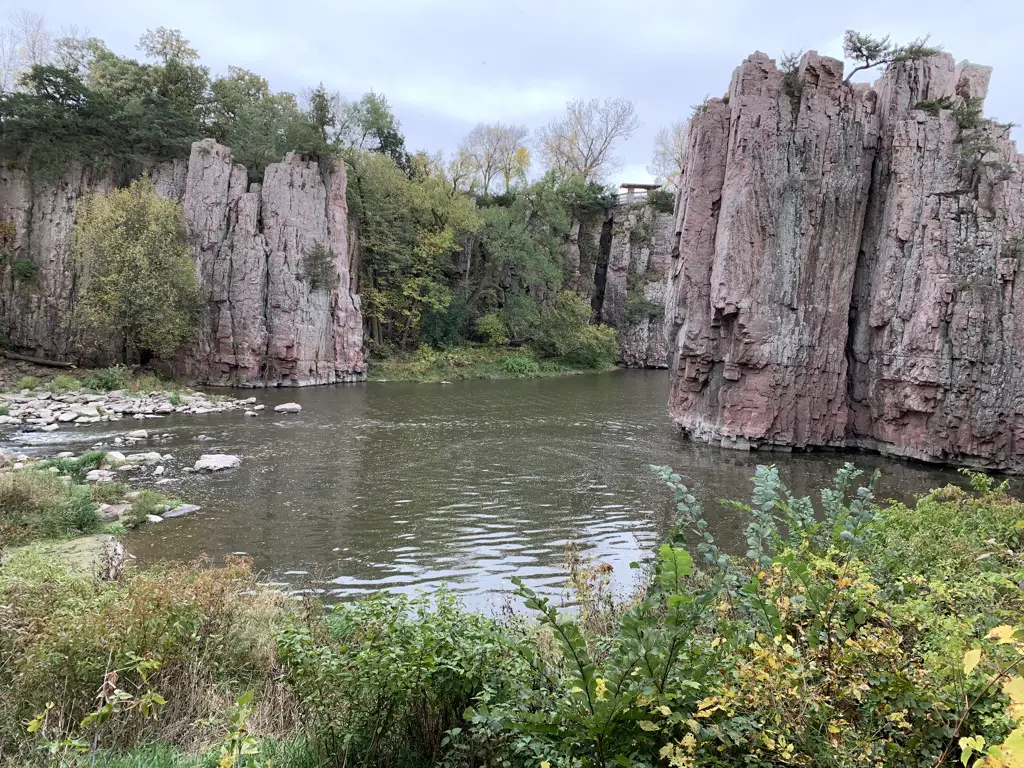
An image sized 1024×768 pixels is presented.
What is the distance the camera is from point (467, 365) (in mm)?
38656

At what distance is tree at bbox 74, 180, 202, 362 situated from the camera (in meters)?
24.5

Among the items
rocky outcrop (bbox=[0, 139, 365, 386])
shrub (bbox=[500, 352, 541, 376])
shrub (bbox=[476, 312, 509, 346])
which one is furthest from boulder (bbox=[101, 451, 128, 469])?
shrub (bbox=[476, 312, 509, 346])

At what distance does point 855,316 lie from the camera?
18156 millimetres

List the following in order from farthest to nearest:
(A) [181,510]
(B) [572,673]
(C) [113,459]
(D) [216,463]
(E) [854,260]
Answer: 1. (E) [854,260]
2. (D) [216,463]
3. (C) [113,459]
4. (A) [181,510]
5. (B) [572,673]

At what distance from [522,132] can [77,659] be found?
53.5 m

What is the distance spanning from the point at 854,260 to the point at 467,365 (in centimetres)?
2484

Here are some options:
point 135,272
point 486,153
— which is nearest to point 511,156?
point 486,153

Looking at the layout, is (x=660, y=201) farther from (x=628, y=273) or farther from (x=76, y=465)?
(x=76, y=465)

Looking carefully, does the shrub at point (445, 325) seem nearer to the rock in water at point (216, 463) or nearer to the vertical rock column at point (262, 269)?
the vertical rock column at point (262, 269)

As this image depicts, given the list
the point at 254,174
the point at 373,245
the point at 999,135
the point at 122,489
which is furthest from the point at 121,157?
the point at 999,135

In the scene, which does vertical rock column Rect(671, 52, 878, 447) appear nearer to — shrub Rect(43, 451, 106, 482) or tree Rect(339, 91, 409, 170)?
shrub Rect(43, 451, 106, 482)

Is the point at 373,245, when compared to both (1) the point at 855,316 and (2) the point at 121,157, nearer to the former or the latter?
(2) the point at 121,157

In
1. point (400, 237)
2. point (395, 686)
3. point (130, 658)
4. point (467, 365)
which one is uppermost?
point (400, 237)

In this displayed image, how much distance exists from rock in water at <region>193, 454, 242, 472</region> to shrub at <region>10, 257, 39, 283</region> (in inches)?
816
